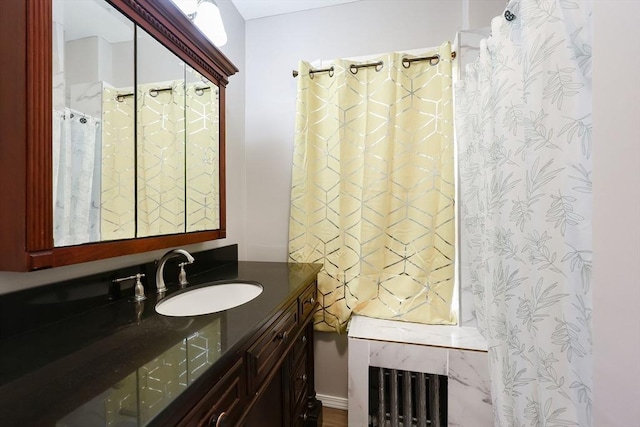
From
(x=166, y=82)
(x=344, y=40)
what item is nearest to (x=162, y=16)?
(x=166, y=82)

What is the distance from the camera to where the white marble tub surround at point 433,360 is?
51.0 inches

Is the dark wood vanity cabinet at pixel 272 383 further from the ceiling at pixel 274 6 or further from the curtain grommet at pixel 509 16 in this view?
the ceiling at pixel 274 6

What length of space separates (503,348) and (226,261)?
1.40 m

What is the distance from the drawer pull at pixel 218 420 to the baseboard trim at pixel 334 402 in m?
1.35

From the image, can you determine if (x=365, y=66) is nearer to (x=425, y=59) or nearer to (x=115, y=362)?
(x=425, y=59)

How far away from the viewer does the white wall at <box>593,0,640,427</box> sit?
33 centimetres

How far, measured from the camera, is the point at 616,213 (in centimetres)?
36

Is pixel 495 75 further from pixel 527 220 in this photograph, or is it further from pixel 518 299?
pixel 518 299

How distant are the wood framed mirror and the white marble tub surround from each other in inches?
40.2

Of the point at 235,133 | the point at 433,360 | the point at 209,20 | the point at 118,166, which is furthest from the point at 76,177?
the point at 433,360

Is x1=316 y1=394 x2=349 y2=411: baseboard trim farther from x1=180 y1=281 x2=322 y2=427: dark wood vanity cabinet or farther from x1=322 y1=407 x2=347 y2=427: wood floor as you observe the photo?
x1=180 y1=281 x2=322 y2=427: dark wood vanity cabinet

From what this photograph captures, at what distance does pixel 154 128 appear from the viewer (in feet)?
3.56

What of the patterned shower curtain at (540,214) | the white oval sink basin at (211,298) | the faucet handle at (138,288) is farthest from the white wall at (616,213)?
the faucet handle at (138,288)

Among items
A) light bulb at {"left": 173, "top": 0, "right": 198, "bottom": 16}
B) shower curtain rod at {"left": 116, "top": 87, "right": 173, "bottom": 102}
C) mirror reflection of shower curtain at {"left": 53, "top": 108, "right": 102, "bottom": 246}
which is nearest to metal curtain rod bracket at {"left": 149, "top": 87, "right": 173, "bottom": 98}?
shower curtain rod at {"left": 116, "top": 87, "right": 173, "bottom": 102}
